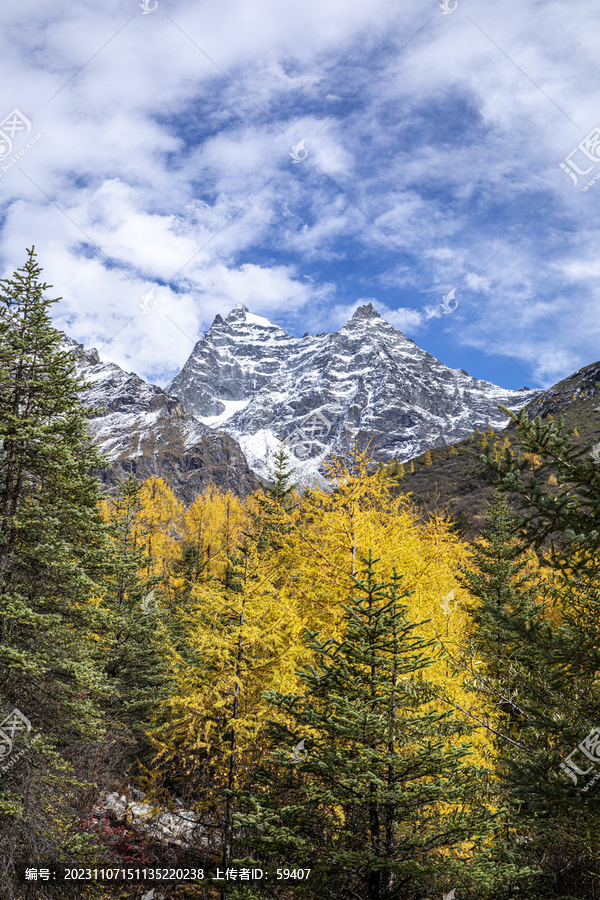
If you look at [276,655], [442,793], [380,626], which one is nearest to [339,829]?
[442,793]

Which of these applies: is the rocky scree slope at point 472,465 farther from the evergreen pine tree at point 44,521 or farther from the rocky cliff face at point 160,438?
the rocky cliff face at point 160,438

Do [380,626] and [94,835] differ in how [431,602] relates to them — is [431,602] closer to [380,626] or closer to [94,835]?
[380,626]

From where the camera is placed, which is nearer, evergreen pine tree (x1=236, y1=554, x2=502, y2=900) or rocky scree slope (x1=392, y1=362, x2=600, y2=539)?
evergreen pine tree (x1=236, y1=554, x2=502, y2=900)

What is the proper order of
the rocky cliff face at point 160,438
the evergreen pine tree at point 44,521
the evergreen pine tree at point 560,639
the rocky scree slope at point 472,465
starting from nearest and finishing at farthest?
the evergreen pine tree at point 560,639 → the evergreen pine tree at point 44,521 → the rocky scree slope at point 472,465 → the rocky cliff face at point 160,438

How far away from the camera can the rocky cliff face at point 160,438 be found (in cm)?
13325

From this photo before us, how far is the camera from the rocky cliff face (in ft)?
437

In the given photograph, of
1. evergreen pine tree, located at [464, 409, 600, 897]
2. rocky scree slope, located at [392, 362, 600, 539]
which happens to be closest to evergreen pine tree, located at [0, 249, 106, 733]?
evergreen pine tree, located at [464, 409, 600, 897]

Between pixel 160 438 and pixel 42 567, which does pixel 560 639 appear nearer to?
pixel 42 567

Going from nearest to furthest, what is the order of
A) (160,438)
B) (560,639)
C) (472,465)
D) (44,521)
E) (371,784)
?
(560,639)
(371,784)
(44,521)
(472,465)
(160,438)

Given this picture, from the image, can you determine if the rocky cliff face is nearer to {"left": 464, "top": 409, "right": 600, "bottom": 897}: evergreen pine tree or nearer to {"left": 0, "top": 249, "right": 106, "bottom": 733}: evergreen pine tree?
{"left": 0, "top": 249, "right": 106, "bottom": 733}: evergreen pine tree

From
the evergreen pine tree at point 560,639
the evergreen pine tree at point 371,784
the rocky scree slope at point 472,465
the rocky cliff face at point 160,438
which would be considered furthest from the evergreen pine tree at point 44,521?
the rocky cliff face at point 160,438

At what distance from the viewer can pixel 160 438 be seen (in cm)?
14588

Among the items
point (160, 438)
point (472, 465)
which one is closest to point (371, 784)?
point (472, 465)

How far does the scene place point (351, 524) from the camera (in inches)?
340
